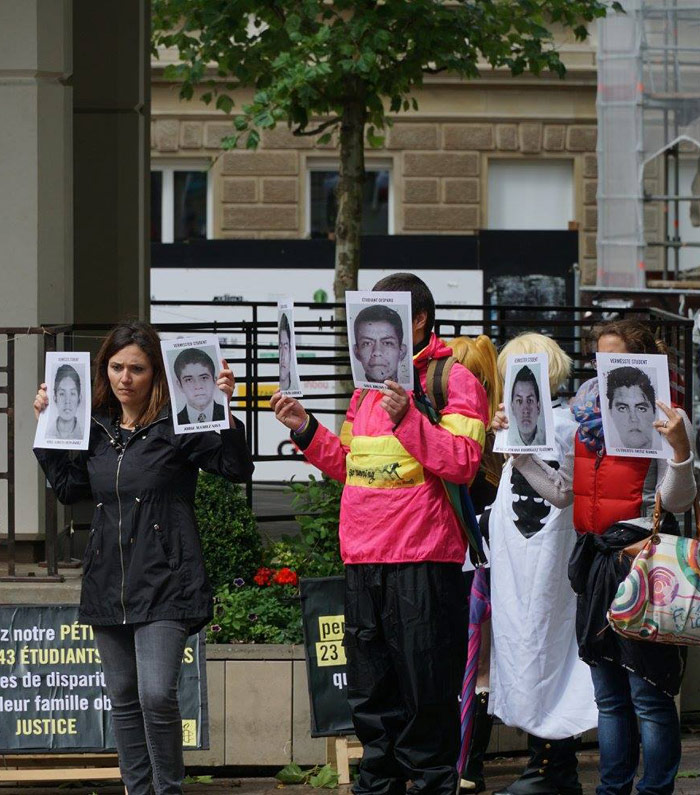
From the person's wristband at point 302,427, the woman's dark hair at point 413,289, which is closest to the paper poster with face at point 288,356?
the person's wristband at point 302,427

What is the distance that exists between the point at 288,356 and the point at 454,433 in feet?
2.10

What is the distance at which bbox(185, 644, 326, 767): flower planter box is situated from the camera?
6.76m

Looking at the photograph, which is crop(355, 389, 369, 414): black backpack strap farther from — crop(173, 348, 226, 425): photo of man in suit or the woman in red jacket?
the woman in red jacket

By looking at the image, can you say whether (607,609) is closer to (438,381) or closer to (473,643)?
(438,381)

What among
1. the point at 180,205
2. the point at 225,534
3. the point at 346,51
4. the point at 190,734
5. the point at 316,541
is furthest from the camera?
the point at 180,205

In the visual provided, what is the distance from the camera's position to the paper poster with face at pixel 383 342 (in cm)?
506

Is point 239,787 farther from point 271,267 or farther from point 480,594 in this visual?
point 271,267

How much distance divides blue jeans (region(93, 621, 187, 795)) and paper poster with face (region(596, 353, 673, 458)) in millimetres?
1610

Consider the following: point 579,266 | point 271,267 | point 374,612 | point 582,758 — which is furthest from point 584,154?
point 374,612

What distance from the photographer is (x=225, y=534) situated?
7.35 meters

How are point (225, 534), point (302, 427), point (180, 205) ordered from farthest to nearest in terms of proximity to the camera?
point (180, 205) → point (225, 534) → point (302, 427)

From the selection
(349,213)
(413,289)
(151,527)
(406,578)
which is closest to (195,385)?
(151,527)

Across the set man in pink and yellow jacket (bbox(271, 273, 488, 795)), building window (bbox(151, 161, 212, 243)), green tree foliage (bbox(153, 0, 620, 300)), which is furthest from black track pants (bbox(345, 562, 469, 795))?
building window (bbox(151, 161, 212, 243))

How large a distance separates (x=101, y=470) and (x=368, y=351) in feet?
3.43
